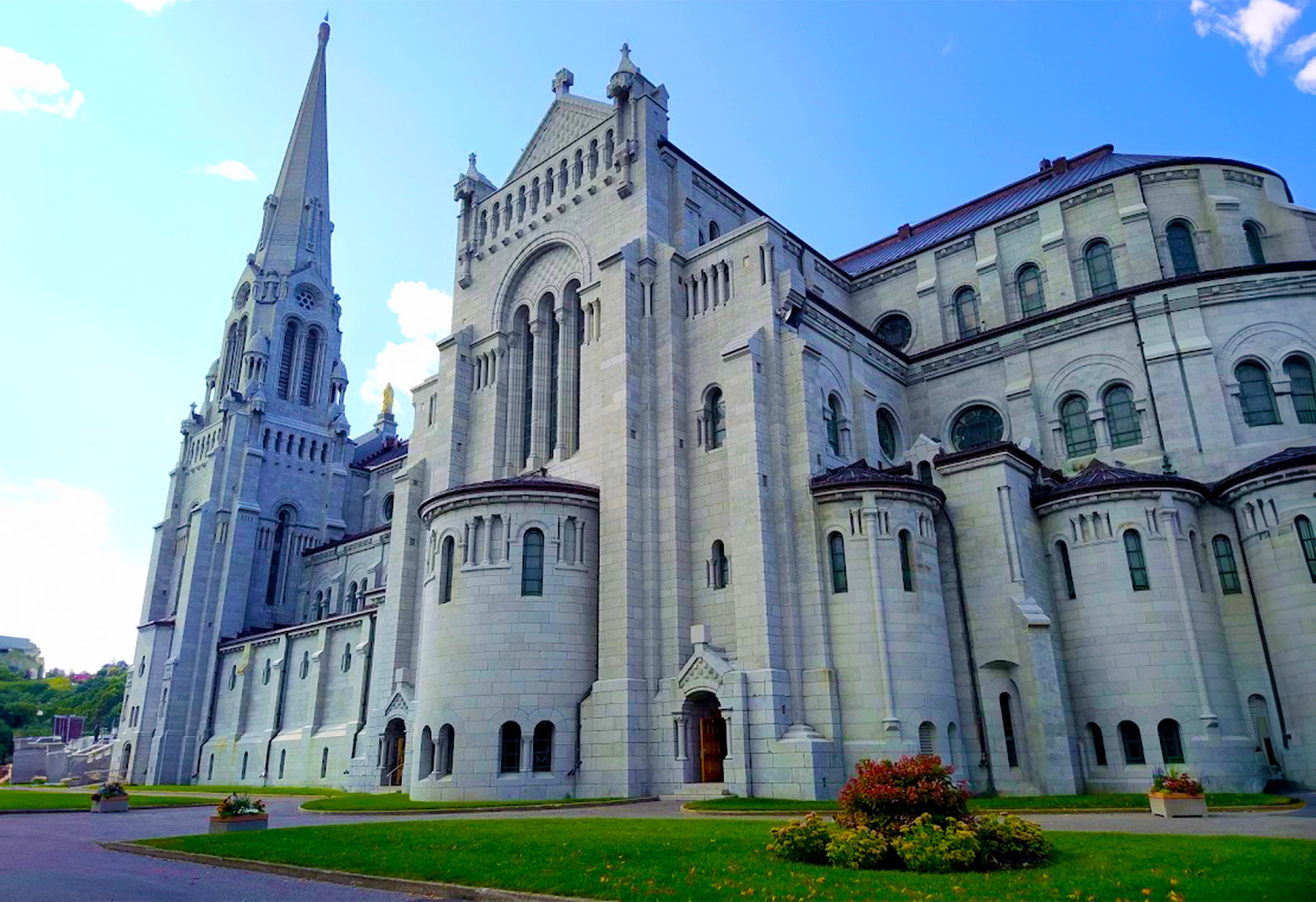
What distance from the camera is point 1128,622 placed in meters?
31.8

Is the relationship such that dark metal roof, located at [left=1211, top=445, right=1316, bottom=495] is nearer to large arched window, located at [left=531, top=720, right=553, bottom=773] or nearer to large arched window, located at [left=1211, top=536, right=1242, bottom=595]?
large arched window, located at [left=1211, top=536, right=1242, bottom=595]

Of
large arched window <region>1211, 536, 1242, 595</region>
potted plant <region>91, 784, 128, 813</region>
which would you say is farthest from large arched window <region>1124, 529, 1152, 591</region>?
potted plant <region>91, 784, 128, 813</region>

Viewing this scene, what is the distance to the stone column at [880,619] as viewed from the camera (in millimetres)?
30172

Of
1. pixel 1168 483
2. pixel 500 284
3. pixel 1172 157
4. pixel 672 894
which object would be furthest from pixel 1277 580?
pixel 500 284

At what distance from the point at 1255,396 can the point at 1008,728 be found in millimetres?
17611

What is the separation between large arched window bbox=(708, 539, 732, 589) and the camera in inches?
1358

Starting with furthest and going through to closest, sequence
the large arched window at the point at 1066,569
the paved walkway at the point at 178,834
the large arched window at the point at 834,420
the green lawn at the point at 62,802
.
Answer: the large arched window at the point at 834,420 < the green lawn at the point at 62,802 < the large arched window at the point at 1066,569 < the paved walkway at the point at 178,834

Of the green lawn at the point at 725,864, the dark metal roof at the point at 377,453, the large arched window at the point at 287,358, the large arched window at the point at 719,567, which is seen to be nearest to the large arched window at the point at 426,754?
the large arched window at the point at 719,567

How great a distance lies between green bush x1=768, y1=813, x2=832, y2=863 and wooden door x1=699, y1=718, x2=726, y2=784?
58.7ft

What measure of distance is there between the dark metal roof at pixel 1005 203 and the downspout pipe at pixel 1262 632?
19919 millimetres

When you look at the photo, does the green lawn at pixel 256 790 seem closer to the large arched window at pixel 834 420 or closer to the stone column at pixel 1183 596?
the large arched window at pixel 834 420

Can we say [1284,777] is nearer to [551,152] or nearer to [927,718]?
[927,718]

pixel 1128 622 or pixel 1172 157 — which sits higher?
pixel 1172 157

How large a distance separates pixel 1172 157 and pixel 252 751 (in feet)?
208
